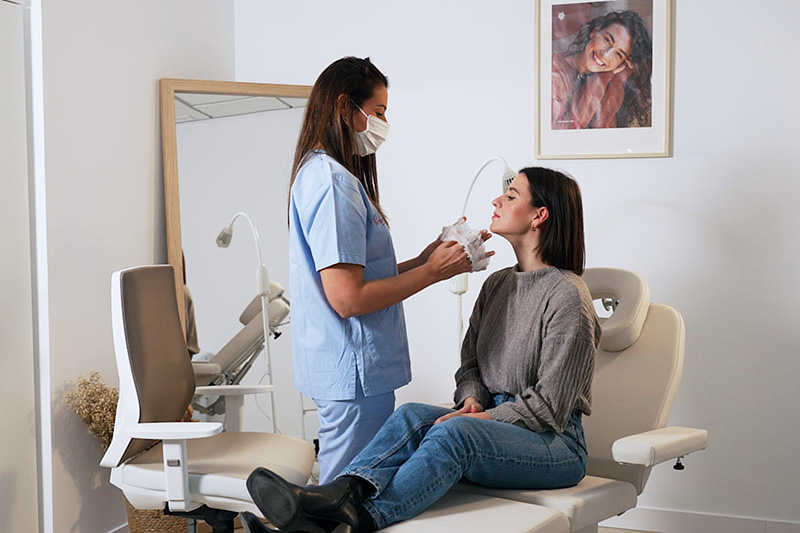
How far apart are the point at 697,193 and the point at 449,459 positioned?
1.64 meters

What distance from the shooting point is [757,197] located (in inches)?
111

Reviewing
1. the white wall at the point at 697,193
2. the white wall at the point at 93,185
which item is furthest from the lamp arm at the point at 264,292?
the white wall at the point at 697,193

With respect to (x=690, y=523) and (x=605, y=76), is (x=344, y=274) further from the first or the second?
(x=690, y=523)

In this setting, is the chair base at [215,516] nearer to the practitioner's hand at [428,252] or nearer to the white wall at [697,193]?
the practitioner's hand at [428,252]

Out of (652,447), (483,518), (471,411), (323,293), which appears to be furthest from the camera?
(471,411)

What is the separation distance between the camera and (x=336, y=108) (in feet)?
6.12

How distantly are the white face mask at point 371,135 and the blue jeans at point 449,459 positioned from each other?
606 mm

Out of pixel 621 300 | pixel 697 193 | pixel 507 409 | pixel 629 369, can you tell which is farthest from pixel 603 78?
pixel 507 409

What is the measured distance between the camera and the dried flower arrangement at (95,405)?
249cm

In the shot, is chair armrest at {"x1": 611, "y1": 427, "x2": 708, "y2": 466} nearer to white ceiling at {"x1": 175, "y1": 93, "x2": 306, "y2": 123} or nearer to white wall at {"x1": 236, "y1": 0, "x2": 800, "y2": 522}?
white wall at {"x1": 236, "y1": 0, "x2": 800, "y2": 522}

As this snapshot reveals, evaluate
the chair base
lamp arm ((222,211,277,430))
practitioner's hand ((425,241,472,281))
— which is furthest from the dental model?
lamp arm ((222,211,277,430))

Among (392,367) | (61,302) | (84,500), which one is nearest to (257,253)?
(61,302)

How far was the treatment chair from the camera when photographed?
191 centimetres

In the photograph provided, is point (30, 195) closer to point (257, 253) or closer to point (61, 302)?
point (61, 302)
